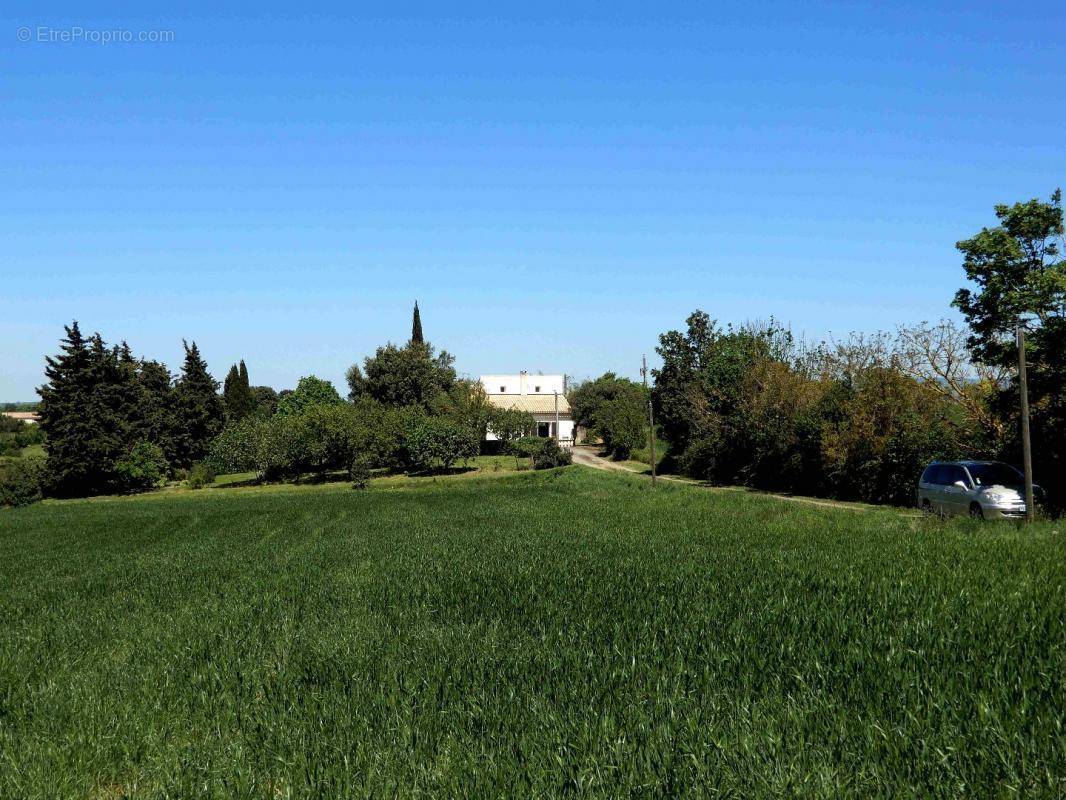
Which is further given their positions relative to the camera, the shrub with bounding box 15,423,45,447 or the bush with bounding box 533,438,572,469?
the shrub with bounding box 15,423,45,447

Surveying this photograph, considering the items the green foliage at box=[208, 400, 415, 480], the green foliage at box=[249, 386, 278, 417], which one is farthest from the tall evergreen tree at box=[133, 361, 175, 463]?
the green foliage at box=[249, 386, 278, 417]

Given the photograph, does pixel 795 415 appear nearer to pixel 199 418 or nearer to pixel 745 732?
pixel 745 732

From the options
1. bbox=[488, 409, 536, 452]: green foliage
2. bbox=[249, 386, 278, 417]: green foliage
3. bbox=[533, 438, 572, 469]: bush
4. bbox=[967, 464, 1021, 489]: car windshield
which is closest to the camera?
bbox=[967, 464, 1021, 489]: car windshield

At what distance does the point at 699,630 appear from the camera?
758 centimetres

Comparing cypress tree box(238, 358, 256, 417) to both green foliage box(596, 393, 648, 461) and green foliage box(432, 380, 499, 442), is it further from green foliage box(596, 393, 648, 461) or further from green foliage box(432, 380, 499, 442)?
green foliage box(596, 393, 648, 461)

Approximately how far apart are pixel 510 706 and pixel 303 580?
8785mm

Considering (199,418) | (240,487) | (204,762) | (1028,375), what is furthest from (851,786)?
(199,418)

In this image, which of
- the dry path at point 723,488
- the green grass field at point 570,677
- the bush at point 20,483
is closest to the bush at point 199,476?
the bush at point 20,483

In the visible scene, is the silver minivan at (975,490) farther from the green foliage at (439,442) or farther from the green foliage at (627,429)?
the green foliage at (627,429)

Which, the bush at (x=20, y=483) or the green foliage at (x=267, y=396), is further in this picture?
the green foliage at (x=267, y=396)

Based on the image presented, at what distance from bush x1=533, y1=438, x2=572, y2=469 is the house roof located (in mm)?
36649

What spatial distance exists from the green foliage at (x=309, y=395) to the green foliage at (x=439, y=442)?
1709 inches

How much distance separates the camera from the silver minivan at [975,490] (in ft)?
62.6

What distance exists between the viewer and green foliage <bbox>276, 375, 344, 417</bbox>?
10250 cm
